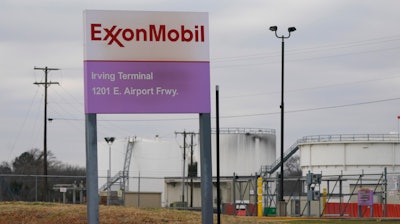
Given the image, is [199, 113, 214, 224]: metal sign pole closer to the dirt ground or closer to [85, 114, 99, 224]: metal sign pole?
[85, 114, 99, 224]: metal sign pole

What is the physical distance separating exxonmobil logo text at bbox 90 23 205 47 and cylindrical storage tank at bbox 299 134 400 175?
5322cm

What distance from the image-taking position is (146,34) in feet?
64.3

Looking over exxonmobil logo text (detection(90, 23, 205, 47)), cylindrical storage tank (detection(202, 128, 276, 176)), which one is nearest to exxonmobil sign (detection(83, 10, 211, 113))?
exxonmobil logo text (detection(90, 23, 205, 47))

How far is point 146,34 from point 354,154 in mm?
55868

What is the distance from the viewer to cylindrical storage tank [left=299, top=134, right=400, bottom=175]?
72.1m

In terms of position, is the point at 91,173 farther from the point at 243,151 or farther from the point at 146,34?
the point at 243,151

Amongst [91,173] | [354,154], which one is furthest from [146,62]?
[354,154]

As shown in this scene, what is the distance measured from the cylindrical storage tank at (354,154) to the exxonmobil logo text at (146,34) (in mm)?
53218

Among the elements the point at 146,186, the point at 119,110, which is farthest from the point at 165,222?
the point at 146,186

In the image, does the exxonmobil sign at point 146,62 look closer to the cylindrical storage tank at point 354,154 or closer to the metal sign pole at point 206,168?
the metal sign pole at point 206,168

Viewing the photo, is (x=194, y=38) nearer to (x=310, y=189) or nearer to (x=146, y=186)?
(x=310, y=189)

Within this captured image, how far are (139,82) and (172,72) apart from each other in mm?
834

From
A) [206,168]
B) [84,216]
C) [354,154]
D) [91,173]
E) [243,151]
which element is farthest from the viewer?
[243,151]

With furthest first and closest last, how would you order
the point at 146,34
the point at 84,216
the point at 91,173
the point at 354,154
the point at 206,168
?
the point at 354,154 < the point at 84,216 < the point at 206,168 < the point at 146,34 < the point at 91,173
